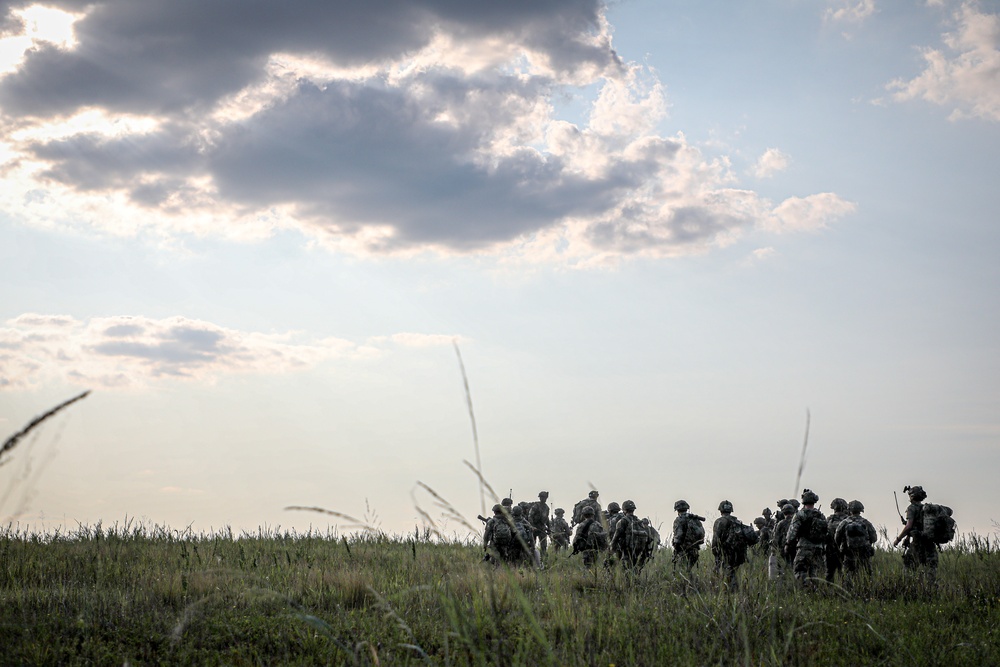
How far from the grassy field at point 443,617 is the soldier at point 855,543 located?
58cm

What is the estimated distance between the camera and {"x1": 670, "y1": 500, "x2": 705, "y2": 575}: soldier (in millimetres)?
15508

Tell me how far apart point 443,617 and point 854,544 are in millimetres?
9248

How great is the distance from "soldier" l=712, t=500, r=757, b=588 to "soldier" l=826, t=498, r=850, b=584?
192 cm

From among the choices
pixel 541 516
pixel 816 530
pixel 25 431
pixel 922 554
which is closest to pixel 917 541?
pixel 922 554

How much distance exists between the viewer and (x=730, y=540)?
15.1 m

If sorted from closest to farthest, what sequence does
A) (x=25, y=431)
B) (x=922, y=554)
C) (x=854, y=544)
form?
1. (x=25, y=431)
2. (x=854, y=544)
3. (x=922, y=554)

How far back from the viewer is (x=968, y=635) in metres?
10.3

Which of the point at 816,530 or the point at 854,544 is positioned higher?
the point at 816,530

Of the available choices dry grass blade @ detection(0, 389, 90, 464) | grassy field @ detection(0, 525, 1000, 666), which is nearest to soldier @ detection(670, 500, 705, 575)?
grassy field @ detection(0, 525, 1000, 666)

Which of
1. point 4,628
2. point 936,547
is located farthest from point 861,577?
point 4,628

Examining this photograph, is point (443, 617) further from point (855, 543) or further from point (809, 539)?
point (855, 543)

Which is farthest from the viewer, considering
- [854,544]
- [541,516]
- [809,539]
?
[541,516]

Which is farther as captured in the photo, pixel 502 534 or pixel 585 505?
pixel 585 505

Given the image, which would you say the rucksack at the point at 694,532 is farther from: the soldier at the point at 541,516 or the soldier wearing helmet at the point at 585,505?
the soldier at the point at 541,516
